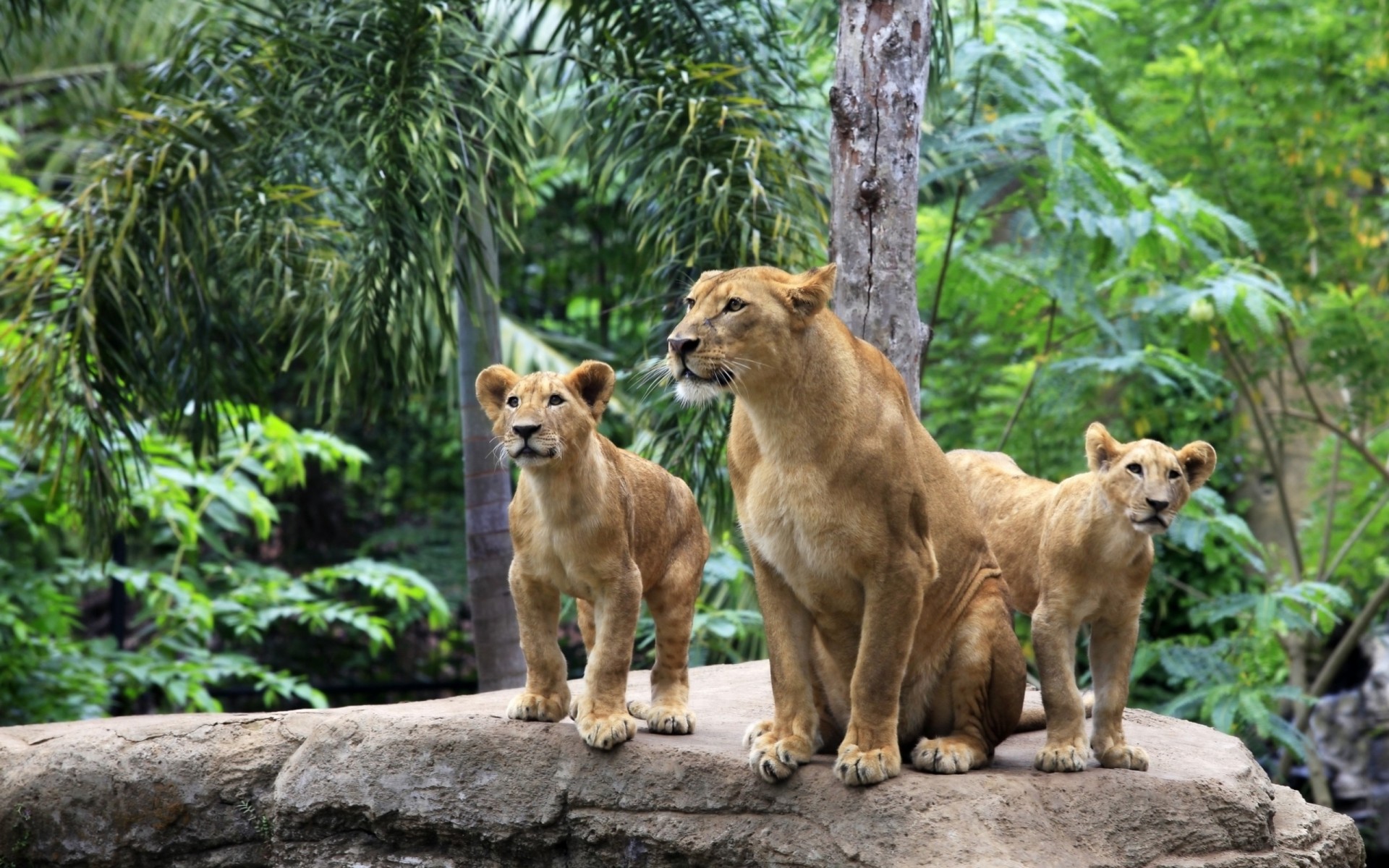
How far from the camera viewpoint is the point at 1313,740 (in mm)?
10859

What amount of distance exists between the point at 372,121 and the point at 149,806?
3.19m

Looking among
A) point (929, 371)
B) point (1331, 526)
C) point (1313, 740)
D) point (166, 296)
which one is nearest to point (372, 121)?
point (166, 296)

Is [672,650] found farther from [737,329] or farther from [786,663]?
[737,329]

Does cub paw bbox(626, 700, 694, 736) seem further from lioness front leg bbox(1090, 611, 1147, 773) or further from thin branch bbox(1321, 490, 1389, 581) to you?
thin branch bbox(1321, 490, 1389, 581)

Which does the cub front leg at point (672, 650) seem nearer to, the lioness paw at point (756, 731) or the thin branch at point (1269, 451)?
the lioness paw at point (756, 731)

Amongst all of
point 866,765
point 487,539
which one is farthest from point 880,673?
point 487,539

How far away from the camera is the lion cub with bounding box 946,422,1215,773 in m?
4.25

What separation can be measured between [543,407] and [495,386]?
0.27m

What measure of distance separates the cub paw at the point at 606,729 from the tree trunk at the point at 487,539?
315 centimetres

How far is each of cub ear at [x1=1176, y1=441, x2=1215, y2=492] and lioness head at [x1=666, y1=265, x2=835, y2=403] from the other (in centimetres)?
129

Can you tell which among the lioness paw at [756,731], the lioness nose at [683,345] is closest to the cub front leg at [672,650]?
the lioness paw at [756,731]

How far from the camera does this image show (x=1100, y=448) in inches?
172

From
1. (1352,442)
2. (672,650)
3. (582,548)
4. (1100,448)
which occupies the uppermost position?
(1100,448)

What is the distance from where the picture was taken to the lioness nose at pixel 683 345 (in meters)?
4.06
